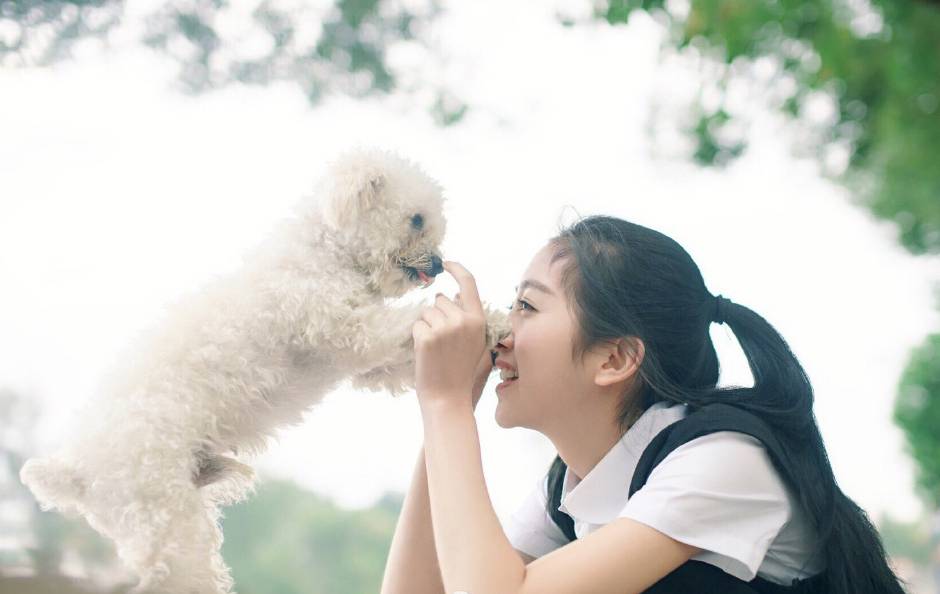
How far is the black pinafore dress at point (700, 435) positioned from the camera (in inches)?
30.0

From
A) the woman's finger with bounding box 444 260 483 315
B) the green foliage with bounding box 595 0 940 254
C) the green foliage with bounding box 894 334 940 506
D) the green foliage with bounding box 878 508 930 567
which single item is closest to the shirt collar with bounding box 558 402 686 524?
the woman's finger with bounding box 444 260 483 315

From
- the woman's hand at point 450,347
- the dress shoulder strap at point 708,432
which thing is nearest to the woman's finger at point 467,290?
the woman's hand at point 450,347

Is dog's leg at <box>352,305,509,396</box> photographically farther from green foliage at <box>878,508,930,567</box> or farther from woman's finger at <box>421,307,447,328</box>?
green foliage at <box>878,508,930,567</box>

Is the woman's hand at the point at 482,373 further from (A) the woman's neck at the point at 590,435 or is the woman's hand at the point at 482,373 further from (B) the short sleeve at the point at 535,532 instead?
(B) the short sleeve at the point at 535,532

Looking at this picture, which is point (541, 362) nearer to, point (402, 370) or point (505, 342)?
point (505, 342)

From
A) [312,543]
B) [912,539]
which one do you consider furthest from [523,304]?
[912,539]

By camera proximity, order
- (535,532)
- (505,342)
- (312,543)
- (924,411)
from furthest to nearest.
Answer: (924,411) < (312,543) < (535,532) < (505,342)

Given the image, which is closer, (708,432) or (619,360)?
(708,432)

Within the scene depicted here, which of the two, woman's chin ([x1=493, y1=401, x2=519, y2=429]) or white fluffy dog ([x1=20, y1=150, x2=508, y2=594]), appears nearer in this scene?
white fluffy dog ([x1=20, y1=150, x2=508, y2=594])

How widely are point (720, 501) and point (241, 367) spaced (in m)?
0.44

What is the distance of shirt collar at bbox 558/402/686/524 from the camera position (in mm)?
906

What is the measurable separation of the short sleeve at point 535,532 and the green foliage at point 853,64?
1.22 m

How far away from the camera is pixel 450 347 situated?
0.77m

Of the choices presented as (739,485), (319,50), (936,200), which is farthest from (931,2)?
(739,485)
